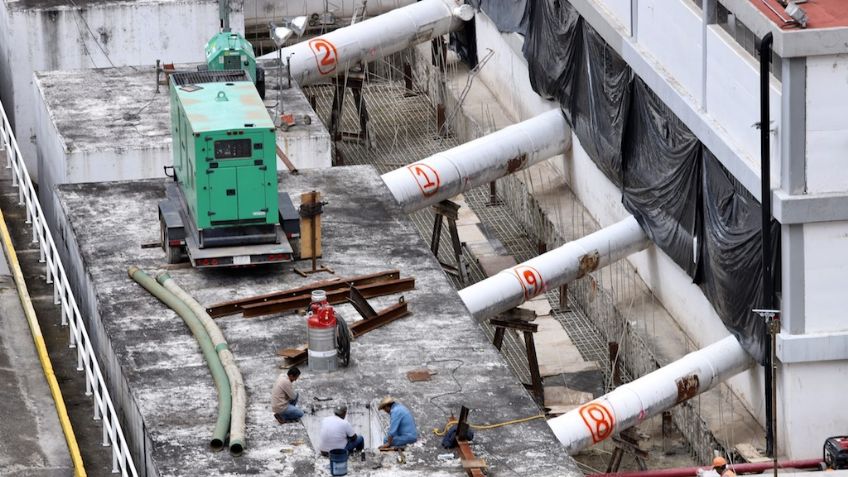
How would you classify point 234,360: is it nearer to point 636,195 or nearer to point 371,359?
point 371,359

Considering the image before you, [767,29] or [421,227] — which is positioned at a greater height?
[767,29]

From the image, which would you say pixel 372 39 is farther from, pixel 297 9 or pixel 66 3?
pixel 66 3

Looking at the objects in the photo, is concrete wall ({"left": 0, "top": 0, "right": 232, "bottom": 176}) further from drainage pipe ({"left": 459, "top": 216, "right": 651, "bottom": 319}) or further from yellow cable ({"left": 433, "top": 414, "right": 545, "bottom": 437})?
yellow cable ({"left": 433, "top": 414, "right": 545, "bottom": 437})

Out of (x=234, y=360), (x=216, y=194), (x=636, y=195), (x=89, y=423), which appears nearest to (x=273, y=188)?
(x=216, y=194)

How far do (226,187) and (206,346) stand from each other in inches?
123

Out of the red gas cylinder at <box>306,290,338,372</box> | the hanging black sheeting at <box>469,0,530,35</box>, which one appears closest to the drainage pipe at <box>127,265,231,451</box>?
the red gas cylinder at <box>306,290,338,372</box>

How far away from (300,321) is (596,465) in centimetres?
855

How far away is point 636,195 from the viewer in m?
45.2

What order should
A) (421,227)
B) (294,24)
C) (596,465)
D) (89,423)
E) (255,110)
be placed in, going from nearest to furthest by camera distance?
(89,423), (255,110), (596,465), (294,24), (421,227)

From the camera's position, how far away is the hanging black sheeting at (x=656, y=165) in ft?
131

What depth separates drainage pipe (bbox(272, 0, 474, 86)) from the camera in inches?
2045

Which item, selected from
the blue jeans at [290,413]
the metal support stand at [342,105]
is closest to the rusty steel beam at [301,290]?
the blue jeans at [290,413]

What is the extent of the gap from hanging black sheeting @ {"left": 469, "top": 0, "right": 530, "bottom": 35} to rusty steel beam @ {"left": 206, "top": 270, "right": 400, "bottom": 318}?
1795cm

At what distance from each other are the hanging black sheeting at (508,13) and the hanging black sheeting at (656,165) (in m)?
0.49
